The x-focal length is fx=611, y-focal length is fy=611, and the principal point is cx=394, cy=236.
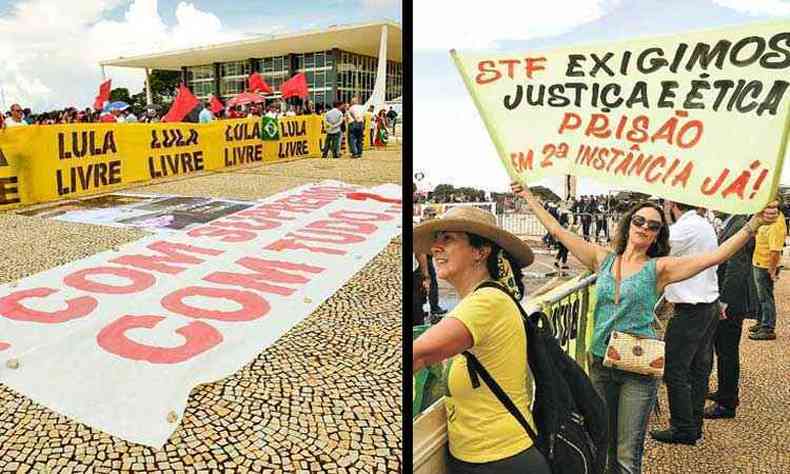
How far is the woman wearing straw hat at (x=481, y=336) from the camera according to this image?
5.02 feet

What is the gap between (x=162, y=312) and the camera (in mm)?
3768

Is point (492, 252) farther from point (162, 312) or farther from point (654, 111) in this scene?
point (162, 312)

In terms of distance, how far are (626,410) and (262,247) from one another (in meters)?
4.01

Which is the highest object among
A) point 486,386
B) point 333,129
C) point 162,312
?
point 333,129

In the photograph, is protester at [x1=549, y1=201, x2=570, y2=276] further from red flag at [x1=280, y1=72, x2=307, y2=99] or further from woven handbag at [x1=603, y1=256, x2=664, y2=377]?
red flag at [x1=280, y1=72, x2=307, y2=99]

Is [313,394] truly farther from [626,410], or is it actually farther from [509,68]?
[509,68]

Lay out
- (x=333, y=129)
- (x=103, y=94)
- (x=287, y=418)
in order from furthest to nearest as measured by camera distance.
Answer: (x=103, y=94), (x=333, y=129), (x=287, y=418)

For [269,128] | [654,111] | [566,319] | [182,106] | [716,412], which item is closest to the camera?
[654,111]

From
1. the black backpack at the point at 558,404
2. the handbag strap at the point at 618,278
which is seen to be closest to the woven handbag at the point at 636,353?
the handbag strap at the point at 618,278

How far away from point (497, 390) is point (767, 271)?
79 cm

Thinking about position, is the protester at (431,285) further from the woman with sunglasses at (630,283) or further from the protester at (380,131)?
the protester at (380,131)

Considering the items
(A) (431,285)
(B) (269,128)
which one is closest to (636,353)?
(A) (431,285)

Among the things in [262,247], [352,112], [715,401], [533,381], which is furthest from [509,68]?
[352,112]

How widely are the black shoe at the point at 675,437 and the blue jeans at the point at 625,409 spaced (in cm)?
9
